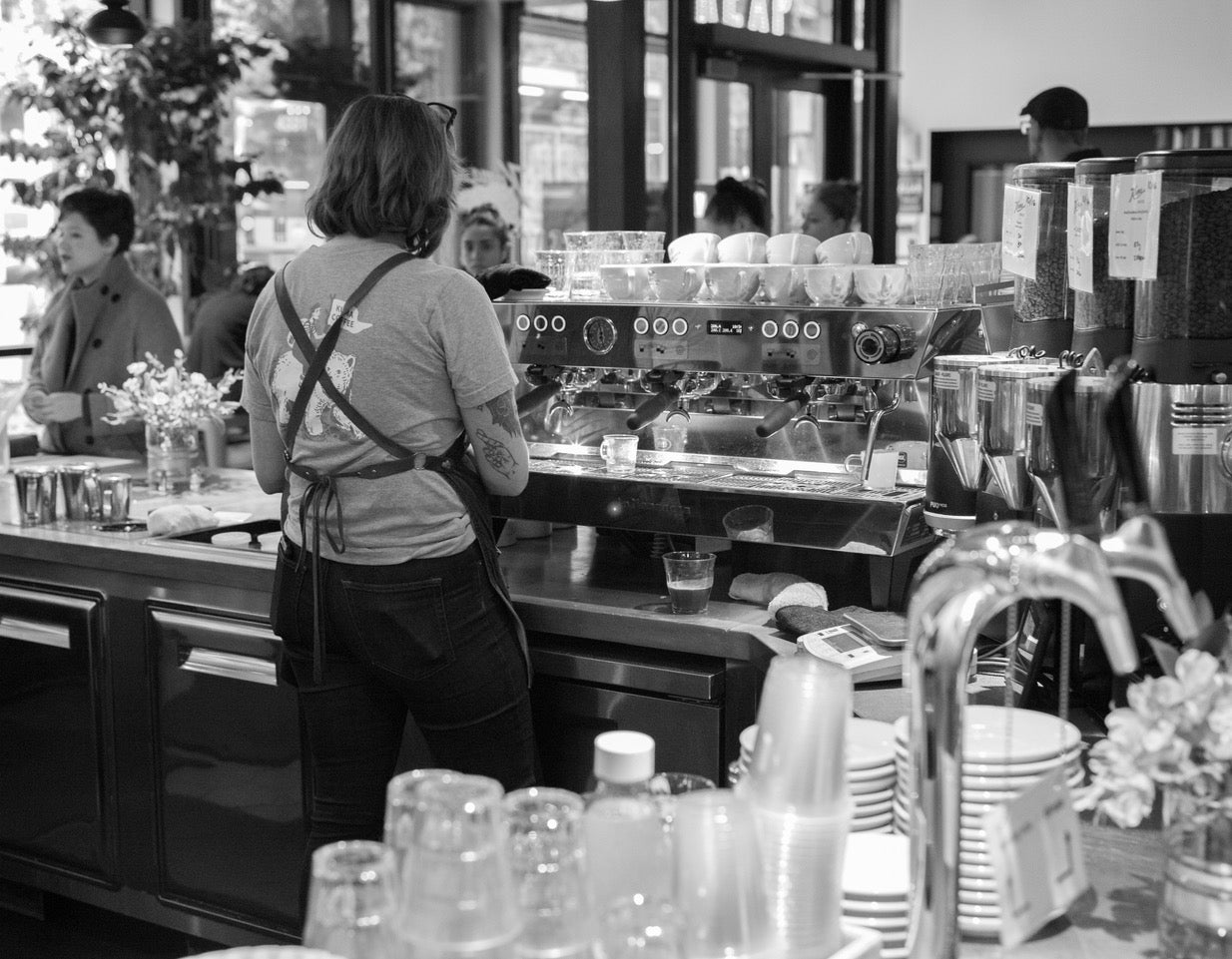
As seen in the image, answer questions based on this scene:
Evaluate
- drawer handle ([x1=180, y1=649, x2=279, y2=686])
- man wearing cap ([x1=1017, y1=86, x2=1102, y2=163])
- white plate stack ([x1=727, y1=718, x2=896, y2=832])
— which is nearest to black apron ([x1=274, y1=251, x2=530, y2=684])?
drawer handle ([x1=180, y1=649, x2=279, y2=686])

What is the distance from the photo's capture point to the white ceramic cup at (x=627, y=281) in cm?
288

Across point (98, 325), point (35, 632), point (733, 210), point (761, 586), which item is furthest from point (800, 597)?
point (733, 210)

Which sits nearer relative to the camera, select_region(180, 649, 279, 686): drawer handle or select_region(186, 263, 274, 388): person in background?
select_region(180, 649, 279, 686): drawer handle

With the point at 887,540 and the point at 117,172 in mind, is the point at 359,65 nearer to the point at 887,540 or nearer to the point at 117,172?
the point at 117,172

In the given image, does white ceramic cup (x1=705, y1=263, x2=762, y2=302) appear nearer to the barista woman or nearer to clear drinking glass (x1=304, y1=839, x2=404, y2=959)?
the barista woman

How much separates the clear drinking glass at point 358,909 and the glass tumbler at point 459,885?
0.01m

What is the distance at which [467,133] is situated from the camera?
706cm

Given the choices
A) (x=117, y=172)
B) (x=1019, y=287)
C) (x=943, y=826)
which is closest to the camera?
(x=943, y=826)

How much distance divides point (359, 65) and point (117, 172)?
1.20 m

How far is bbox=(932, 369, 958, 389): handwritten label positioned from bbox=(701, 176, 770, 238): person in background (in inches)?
147

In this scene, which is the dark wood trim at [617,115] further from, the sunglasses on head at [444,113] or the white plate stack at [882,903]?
the white plate stack at [882,903]

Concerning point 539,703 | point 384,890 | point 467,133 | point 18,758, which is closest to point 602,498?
point 539,703

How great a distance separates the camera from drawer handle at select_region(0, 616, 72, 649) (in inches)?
128

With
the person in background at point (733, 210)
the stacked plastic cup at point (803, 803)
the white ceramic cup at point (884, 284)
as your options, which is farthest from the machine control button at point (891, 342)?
the person in background at point (733, 210)
